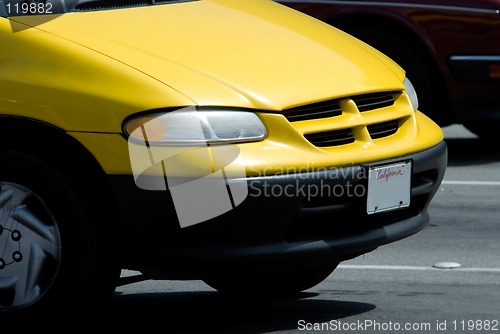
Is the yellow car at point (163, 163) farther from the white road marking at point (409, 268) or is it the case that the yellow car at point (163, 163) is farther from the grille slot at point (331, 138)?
the white road marking at point (409, 268)

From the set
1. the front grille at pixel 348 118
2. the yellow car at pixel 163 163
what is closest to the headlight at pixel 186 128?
the yellow car at pixel 163 163

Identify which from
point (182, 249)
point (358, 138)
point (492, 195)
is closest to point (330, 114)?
point (358, 138)

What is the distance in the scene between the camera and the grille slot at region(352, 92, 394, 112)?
536cm

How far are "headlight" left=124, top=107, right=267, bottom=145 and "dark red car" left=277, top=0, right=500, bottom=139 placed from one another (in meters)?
5.21

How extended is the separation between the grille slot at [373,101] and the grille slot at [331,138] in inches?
7.5

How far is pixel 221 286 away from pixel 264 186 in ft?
4.34

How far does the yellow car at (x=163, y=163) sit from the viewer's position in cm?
480

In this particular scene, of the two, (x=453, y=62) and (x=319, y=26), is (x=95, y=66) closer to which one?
(x=319, y=26)

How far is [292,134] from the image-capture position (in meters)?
4.96

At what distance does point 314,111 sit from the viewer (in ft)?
16.8

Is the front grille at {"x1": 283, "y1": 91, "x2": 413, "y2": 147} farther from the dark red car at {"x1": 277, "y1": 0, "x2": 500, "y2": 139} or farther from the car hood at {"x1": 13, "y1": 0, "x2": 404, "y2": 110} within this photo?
the dark red car at {"x1": 277, "y1": 0, "x2": 500, "y2": 139}

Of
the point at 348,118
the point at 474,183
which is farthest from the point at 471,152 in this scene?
the point at 348,118

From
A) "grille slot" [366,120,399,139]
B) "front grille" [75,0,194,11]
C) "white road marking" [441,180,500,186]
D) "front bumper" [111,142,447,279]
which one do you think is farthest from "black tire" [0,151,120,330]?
"white road marking" [441,180,500,186]

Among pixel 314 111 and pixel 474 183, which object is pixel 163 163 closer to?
pixel 314 111
